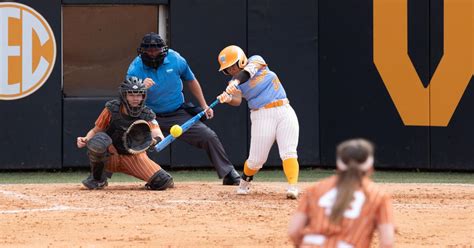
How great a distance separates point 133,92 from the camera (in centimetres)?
1147

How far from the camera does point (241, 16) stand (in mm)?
14547

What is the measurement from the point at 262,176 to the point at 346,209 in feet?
30.7

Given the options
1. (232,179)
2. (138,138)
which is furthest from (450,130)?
(138,138)

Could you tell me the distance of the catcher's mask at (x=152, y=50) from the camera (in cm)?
1208

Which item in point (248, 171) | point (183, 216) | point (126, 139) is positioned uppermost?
point (126, 139)

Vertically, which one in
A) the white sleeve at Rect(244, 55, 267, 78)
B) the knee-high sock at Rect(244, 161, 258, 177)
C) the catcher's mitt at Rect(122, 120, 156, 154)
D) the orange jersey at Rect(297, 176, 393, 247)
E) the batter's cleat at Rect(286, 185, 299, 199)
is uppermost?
the white sleeve at Rect(244, 55, 267, 78)

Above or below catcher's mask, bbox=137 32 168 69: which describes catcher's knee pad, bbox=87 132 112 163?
below

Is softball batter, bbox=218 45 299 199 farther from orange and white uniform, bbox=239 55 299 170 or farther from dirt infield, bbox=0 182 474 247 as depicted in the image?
dirt infield, bbox=0 182 474 247

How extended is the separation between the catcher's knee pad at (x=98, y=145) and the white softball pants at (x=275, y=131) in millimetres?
1513

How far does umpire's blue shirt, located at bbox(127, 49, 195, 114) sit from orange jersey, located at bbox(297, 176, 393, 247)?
731 centimetres

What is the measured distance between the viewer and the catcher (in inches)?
452

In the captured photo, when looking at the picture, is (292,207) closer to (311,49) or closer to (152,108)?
(152,108)

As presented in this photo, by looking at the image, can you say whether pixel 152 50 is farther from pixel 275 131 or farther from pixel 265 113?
pixel 275 131

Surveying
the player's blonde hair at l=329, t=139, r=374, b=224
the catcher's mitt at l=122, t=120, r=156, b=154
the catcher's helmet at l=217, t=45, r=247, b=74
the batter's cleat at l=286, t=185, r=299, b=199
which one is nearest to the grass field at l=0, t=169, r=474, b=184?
the catcher's mitt at l=122, t=120, r=156, b=154
